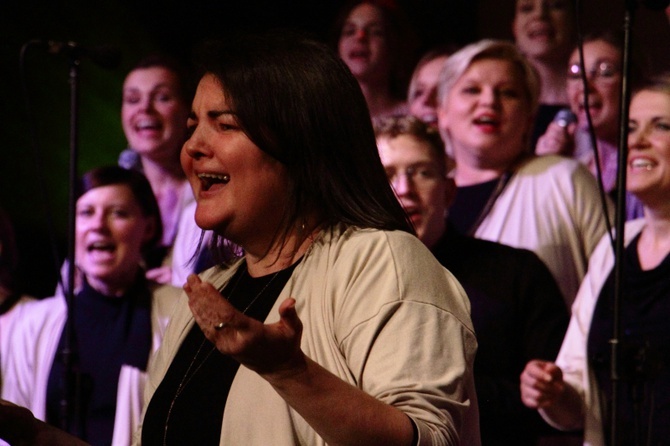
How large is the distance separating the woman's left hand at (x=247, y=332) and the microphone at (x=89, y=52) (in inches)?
76.0

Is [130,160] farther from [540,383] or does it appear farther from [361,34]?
[540,383]

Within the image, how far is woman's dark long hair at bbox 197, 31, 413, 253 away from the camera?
54.8 inches

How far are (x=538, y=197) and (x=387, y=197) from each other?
5.48 ft

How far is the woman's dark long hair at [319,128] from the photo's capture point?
54.8 inches

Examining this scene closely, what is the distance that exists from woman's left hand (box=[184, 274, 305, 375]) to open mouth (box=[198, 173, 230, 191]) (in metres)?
0.37

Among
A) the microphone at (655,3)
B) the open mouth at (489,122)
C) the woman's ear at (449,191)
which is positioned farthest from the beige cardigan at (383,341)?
the open mouth at (489,122)

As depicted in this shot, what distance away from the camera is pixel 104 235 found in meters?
3.44

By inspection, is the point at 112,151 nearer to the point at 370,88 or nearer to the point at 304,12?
the point at 304,12

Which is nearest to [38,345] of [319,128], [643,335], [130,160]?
[130,160]

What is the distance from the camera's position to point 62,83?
4785 mm

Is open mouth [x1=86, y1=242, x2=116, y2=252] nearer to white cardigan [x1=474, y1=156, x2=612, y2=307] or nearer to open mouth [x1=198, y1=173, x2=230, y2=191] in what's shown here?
white cardigan [x1=474, y1=156, x2=612, y2=307]

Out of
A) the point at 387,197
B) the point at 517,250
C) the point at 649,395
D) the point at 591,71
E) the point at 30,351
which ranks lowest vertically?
the point at 30,351

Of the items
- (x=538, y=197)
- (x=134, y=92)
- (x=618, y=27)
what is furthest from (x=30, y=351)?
(x=618, y=27)

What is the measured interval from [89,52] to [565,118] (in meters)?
1.57
